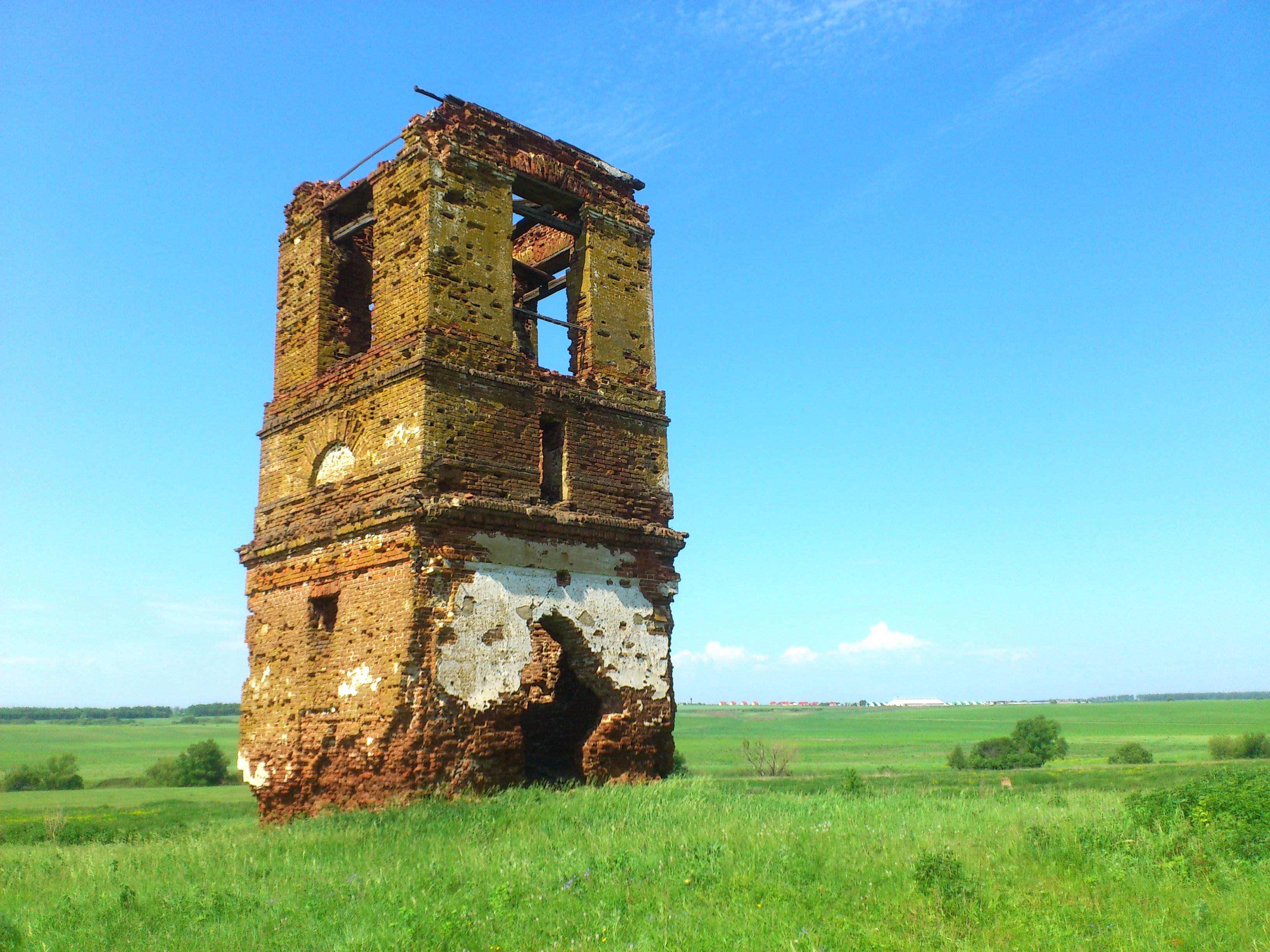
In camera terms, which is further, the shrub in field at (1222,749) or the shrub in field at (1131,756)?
the shrub in field at (1131,756)

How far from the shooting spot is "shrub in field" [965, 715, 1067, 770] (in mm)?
56281

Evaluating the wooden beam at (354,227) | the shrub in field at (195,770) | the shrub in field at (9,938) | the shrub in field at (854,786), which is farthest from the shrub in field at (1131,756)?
the shrub in field at (9,938)

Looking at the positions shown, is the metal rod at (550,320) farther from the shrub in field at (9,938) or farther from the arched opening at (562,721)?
the shrub in field at (9,938)

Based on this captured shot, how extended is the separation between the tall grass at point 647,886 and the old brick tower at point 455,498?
1.29 m

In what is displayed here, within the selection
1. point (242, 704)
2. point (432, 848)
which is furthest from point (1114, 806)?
point (242, 704)

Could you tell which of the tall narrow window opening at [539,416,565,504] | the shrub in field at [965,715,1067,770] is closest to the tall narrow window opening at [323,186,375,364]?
the tall narrow window opening at [539,416,565,504]

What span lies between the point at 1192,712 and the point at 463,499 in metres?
182

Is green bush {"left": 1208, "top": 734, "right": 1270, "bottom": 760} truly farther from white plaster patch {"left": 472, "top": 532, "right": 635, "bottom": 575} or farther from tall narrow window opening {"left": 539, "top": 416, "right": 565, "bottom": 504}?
tall narrow window opening {"left": 539, "top": 416, "right": 565, "bottom": 504}

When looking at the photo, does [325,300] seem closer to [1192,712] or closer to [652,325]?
[652,325]

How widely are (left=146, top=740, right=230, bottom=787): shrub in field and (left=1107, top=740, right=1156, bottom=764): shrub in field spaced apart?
48439 millimetres

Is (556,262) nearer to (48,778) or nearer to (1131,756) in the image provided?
(48,778)

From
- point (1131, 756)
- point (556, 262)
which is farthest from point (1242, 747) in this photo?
point (556, 262)

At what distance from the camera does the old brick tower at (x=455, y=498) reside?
377 inches

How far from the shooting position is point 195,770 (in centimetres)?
4775
